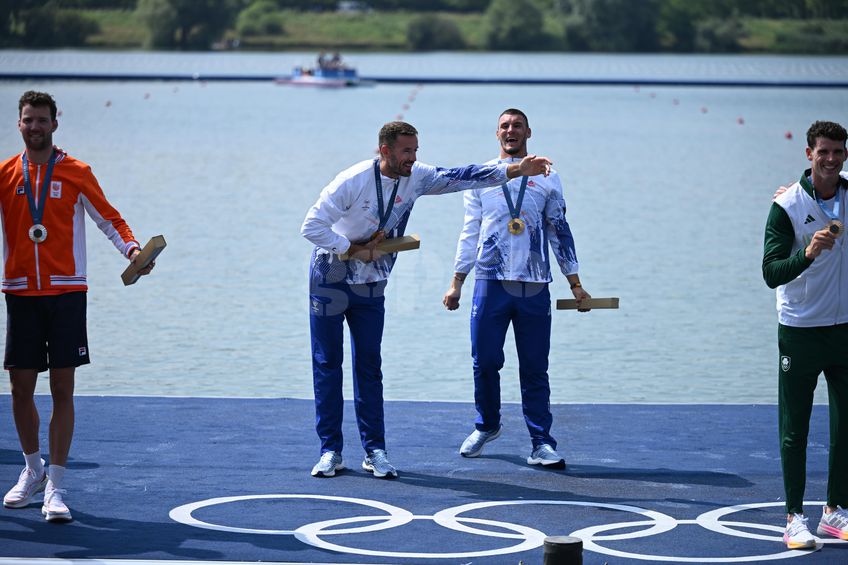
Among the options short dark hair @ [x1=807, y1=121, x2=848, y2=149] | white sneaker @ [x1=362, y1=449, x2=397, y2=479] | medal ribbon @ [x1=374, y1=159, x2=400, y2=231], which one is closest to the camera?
short dark hair @ [x1=807, y1=121, x2=848, y2=149]

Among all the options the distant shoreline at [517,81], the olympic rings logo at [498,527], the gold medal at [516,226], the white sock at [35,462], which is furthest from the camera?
the distant shoreline at [517,81]

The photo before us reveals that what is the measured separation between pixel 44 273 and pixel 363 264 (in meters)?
1.70

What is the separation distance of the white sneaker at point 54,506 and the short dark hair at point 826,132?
3.74 m

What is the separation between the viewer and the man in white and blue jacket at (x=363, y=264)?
7660mm

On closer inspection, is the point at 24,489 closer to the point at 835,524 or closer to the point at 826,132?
the point at 835,524

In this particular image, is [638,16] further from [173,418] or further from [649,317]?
[173,418]

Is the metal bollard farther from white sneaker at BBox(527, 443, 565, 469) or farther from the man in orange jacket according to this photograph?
the man in orange jacket

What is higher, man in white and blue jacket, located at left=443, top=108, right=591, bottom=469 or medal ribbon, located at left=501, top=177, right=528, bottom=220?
medal ribbon, located at left=501, top=177, right=528, bottom=220

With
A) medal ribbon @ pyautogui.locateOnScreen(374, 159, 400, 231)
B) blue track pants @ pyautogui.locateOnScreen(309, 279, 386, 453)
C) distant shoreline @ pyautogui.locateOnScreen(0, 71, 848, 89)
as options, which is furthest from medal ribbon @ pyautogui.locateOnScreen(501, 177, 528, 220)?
distant shoreline @ pyautogui.locateOnScreen(0, 71, 848, 89)

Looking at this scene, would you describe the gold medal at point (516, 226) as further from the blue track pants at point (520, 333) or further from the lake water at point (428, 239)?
the lake water at point (428, 239)

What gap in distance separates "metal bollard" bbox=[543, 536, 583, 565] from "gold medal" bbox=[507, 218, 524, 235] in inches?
115

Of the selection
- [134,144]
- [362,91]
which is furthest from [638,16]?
[134,144]

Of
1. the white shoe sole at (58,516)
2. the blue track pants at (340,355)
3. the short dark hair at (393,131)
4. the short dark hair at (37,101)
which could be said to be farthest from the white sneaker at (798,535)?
the short dark hair at (37,101)

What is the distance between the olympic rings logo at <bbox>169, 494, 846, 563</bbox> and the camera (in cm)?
634
